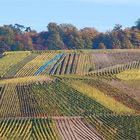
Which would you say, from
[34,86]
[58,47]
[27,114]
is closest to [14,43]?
[58,47]

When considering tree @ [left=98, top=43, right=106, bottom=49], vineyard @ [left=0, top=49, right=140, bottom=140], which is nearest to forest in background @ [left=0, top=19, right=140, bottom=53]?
tree @ [left=98, top=43, right=106, bottom=49]

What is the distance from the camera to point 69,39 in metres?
92.4

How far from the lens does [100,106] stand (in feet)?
151

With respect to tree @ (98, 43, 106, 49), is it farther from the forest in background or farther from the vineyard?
the vineyard

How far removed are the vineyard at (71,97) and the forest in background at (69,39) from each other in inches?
852

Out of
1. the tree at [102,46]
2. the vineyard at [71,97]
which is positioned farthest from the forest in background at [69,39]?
the vineyard at [71,97]

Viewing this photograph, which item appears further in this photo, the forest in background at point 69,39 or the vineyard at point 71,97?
the forest in background at point 69,39

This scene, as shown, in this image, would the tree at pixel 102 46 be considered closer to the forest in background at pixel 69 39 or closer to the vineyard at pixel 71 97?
the forest in background at pixel 69 39

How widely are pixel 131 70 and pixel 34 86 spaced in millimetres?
10704

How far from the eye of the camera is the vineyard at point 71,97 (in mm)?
39688

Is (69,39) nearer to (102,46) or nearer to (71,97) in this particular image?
(102,46)

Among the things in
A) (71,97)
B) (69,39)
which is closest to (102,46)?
(69,39)

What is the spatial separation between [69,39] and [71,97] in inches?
1778

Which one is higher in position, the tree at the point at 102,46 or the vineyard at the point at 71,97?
the vineyard at the point at 71,97
